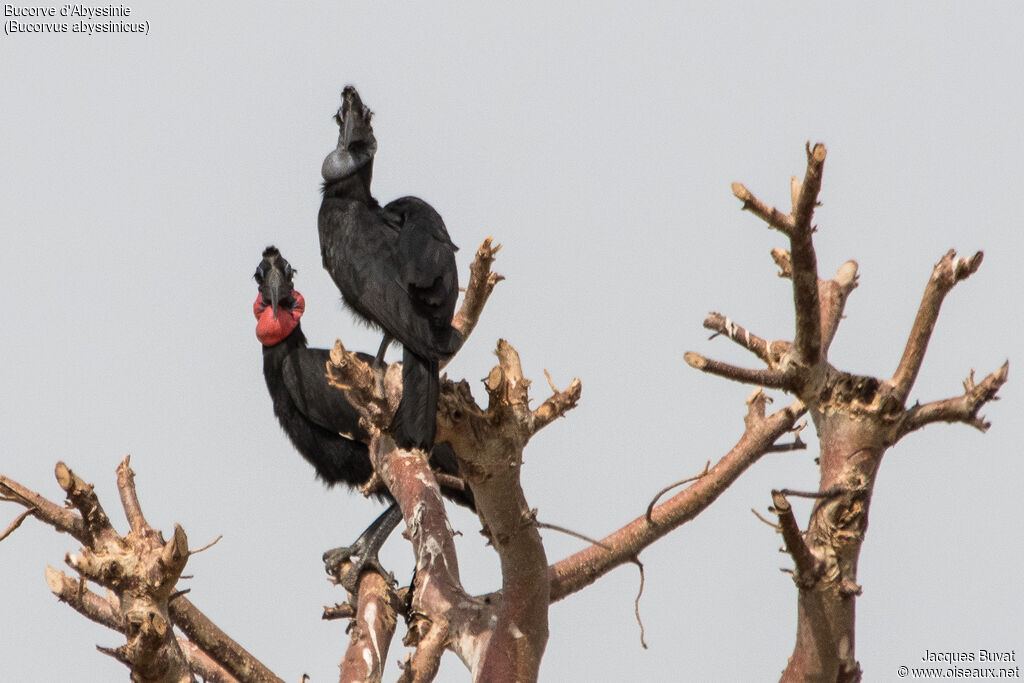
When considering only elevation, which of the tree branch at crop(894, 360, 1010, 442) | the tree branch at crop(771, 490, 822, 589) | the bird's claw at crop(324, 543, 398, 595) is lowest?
the tree branch at crop(771, 490, 822, 589)

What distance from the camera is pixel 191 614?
4781 mm

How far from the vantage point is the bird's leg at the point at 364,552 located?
19.3ft

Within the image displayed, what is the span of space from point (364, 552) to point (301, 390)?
1.19 metres

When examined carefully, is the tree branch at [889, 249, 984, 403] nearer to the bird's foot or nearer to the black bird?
the black bird

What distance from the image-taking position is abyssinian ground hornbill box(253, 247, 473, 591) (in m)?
6.56

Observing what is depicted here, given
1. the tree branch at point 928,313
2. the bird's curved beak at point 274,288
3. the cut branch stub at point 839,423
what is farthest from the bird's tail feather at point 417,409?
the bird's curved beak at point 274,288

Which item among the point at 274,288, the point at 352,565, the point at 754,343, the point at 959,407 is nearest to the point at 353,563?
the point at 352,565

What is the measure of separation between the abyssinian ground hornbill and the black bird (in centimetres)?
59

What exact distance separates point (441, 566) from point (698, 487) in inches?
49.2

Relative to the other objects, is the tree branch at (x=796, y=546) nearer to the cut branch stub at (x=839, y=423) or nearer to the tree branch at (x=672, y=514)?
the cut branch stub at (x=839, y=423)

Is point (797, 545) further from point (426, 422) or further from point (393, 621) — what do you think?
point (393, 621)

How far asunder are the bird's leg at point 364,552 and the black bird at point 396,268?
2.70 ft

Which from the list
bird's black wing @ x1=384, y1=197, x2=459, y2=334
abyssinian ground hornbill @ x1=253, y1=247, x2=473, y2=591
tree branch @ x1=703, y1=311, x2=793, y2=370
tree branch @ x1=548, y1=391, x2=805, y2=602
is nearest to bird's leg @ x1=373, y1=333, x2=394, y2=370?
abyssinian ground hornbill @ x1=253, y1=247, x2=473, y2=591

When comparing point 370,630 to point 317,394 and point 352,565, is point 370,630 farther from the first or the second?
point 317,394
